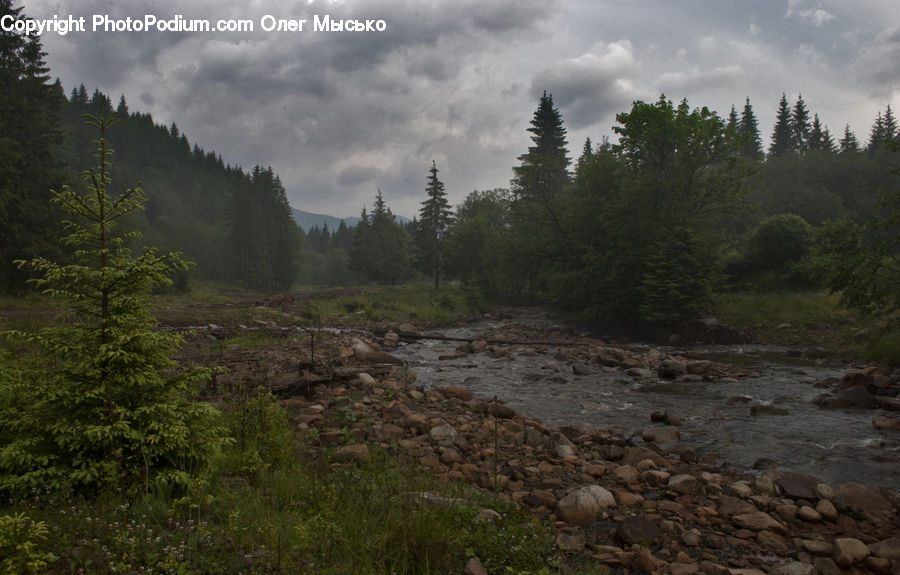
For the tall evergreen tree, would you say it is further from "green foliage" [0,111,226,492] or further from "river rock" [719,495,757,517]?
"river rock" [719,495,757,517]

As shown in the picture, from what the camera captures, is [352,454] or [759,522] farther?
[352,454]

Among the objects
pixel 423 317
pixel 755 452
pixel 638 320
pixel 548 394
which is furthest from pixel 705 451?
pixel 423 317

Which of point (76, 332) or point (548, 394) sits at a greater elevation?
point (76, 332)

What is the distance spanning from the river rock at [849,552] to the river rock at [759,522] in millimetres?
567

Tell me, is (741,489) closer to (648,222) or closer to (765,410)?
(765,410)

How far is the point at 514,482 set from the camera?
662 cm

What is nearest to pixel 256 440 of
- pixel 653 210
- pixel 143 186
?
pixel 653 210

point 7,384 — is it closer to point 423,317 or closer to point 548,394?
point 548,394

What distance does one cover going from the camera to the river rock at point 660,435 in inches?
343

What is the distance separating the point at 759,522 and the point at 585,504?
2025 millimetres

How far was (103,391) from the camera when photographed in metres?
4.05

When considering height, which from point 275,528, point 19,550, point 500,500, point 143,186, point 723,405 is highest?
point 143,186

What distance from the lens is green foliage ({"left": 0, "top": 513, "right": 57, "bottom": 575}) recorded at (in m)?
2.56

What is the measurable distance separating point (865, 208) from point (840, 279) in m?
43.2
